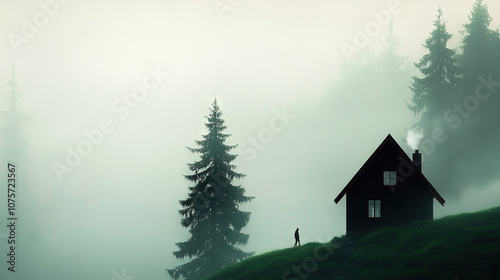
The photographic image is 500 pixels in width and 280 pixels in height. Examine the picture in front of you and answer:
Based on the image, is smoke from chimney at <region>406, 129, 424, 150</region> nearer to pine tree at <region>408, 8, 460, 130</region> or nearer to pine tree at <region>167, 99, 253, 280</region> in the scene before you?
pine tree at <region>408, 8, 460, 130</region>

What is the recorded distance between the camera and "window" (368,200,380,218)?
4119 centimetres

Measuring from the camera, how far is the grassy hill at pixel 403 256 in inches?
1244

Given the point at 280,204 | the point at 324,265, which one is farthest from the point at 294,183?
the point at 324,265

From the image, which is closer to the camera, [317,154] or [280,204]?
[280,204]

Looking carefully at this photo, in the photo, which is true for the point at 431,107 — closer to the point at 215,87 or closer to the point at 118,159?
the point at 118,159

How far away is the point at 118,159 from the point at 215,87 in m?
42.4

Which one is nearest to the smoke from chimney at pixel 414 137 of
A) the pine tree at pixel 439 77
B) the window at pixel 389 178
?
the pine tree at pixel 439 77

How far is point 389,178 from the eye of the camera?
41062mm

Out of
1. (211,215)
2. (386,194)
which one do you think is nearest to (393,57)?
(386,194)

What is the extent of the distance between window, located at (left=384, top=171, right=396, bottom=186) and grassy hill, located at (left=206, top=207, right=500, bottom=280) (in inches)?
131

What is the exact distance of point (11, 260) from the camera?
77.1 m

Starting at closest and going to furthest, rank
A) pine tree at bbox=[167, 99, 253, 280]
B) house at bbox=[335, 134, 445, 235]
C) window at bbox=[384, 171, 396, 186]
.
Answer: house at bbox=[335, 134, 445, 235], window at bbox=[384, 171, 396, 186], pine tree at bbox=[167, 99, 253, 280]

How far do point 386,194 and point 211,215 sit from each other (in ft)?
46.4

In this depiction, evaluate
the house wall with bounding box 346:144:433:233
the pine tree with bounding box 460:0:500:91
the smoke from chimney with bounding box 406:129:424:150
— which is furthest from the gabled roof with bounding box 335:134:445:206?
the pine tree with bounding box 460:0:500:91
